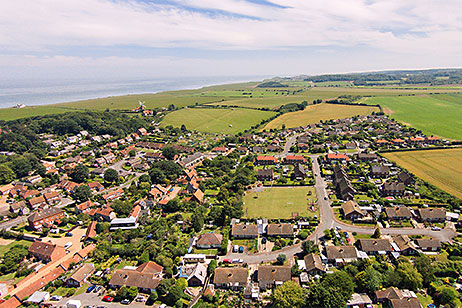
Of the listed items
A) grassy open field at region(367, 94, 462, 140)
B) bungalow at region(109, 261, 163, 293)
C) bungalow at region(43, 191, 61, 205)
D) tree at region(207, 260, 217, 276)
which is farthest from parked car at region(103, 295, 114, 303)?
Answer: grassy open field at region(367, 94, 462, 140)


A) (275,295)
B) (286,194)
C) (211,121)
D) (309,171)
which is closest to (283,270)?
(275,295)

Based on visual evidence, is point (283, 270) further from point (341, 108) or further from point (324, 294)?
point (341, 108)

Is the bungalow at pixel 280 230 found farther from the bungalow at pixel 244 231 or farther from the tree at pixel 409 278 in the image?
the tree at pixel 409 278

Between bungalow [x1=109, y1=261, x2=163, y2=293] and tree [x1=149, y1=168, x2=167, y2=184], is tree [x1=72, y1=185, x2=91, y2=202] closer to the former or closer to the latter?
tree [x1=149, y1=168, x2=167, y2=184]

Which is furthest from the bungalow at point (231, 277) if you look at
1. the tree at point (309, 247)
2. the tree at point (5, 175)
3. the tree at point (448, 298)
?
the tree at point (5, 175)

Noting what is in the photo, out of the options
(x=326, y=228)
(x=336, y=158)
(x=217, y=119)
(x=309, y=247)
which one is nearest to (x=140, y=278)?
(x=309, y=247)

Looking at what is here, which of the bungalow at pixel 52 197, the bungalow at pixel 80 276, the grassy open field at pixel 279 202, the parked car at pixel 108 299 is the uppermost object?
the bungalow at pixel 52 197

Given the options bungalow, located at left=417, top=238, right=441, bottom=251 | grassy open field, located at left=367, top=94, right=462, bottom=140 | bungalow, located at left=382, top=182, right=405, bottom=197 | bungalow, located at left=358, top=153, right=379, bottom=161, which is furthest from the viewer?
grassy open field, located at left=367, top=94, right=462, bottom=140
